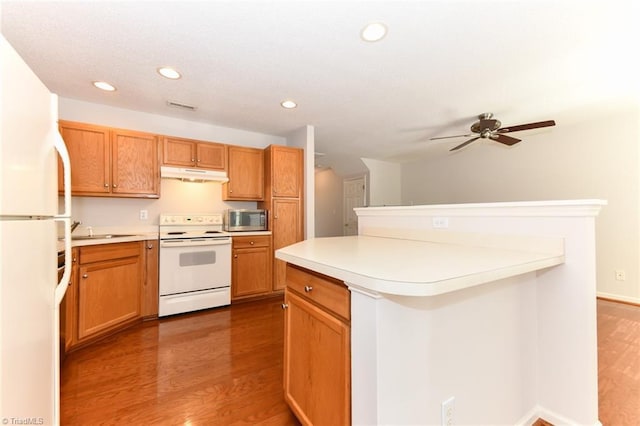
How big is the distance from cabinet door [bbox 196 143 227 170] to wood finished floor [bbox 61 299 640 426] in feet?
6.04

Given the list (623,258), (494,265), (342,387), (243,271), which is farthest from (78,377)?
(623,258)

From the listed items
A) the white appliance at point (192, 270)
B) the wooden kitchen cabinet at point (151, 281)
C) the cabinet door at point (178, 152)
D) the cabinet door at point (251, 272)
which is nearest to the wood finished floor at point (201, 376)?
the wooden kitchen cabinet at point (151, 281)

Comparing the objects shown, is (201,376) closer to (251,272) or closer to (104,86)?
(251,272)

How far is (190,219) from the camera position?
3393mm

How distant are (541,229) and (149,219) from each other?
3.77 meters

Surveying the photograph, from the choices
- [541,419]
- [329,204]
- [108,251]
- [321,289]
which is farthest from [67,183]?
[329,204]

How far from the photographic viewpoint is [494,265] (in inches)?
37.7

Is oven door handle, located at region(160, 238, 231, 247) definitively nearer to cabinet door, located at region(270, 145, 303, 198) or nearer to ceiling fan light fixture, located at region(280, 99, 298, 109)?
cabinet door, located at region(270, 145, 303, 198)

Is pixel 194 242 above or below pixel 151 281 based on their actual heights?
above

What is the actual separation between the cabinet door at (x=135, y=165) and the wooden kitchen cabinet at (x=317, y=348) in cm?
249

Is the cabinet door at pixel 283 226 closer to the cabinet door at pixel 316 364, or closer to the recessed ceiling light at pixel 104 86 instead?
the recessed ceiling light at pixel 104 86

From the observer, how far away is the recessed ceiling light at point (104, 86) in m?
2.43

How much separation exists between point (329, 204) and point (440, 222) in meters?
5.26

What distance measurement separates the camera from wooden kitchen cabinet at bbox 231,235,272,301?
3.23 m
